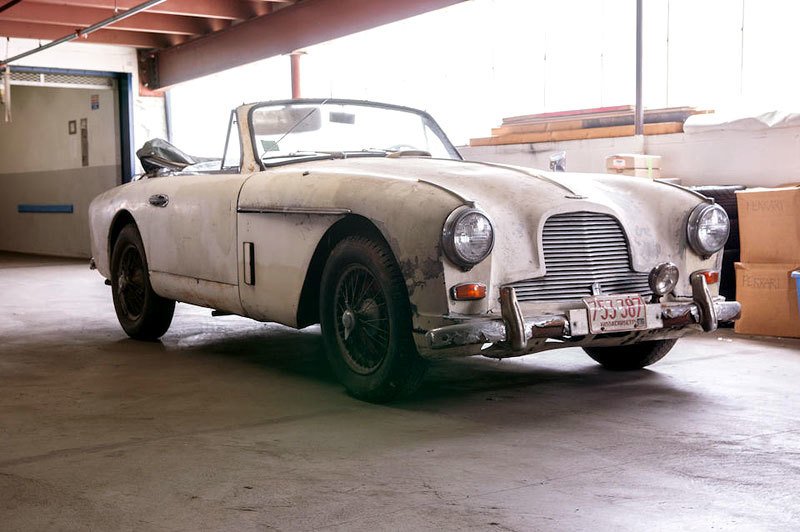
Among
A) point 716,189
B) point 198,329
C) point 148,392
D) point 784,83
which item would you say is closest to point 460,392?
point 148,392

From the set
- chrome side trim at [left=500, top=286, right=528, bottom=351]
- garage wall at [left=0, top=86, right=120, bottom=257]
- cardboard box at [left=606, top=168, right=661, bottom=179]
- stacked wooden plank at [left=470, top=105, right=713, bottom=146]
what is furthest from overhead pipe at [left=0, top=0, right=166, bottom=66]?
chrome side trim at [left=500, top=286, right=528, bottom=351]

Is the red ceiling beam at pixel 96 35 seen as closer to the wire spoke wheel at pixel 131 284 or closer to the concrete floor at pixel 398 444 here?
the wire spoke wheel at pixel 131 284

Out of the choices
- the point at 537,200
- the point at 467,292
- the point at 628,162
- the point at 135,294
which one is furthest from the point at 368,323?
the point at 628,162

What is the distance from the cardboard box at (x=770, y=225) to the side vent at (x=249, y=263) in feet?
11.8

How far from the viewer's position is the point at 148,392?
16.1 feet

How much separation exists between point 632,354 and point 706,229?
93 centimetres

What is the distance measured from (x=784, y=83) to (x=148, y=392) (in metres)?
8.96

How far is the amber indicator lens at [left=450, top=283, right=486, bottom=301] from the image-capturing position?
13.3 ft

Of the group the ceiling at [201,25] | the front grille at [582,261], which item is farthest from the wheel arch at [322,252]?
the ceiling at [201,25]

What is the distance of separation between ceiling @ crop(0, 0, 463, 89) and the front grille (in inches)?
267

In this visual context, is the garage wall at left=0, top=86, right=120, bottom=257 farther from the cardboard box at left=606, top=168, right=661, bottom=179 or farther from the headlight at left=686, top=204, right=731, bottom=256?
the headlight at left=686, top=204, right=731, bottom=256

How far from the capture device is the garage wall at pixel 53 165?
54.4ft

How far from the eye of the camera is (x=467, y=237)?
4.05 meters

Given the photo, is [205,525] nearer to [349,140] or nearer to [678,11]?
[349,140]
